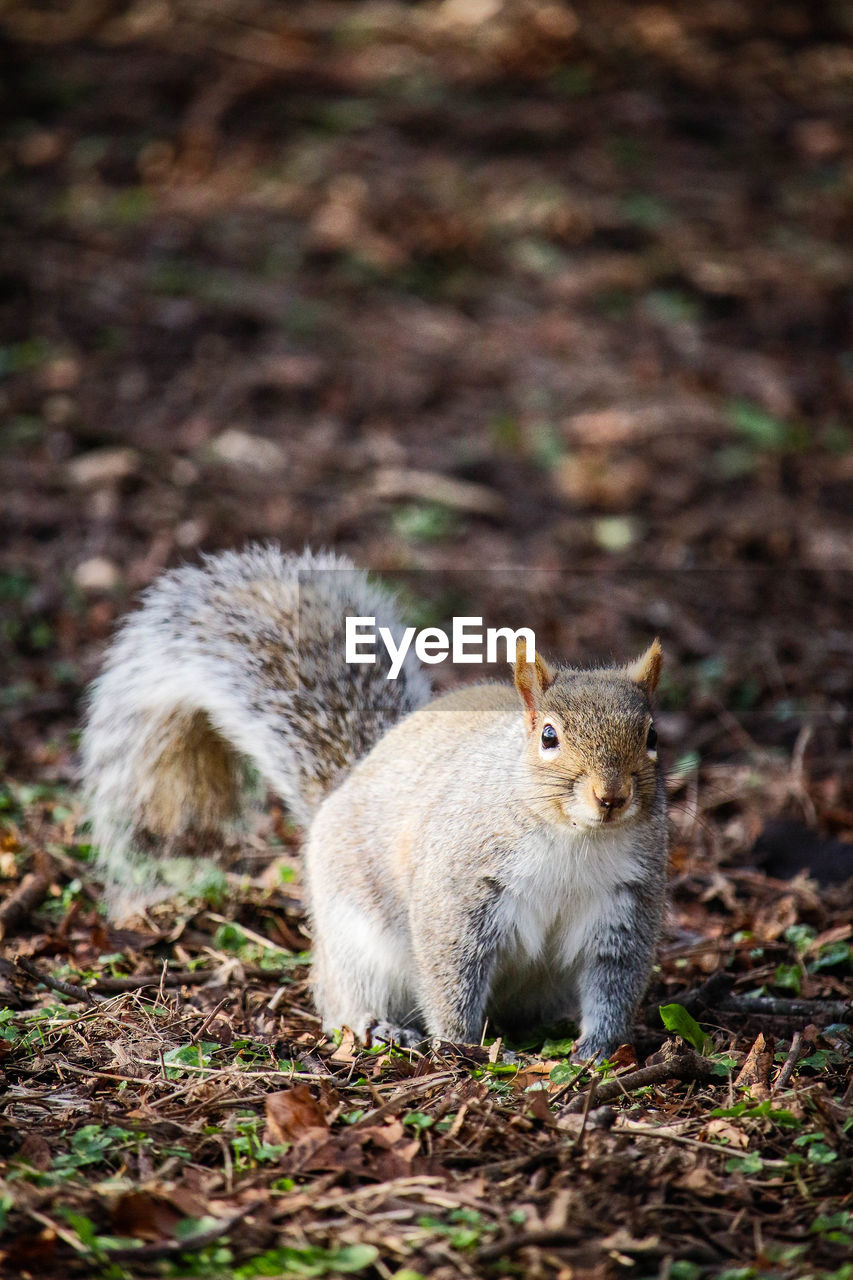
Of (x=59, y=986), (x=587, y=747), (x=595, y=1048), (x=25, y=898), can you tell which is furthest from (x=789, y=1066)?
(x=25, y=898)

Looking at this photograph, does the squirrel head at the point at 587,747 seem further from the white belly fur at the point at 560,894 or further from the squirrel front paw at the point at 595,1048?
the squirrel front paw at the point at 595,1048

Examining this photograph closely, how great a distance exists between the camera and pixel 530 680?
3.10m

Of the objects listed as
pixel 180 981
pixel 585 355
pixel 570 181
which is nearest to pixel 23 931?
pixel 180 981

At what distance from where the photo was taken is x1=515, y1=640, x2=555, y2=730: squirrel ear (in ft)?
10.1

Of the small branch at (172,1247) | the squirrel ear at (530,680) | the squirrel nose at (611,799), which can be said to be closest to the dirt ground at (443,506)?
the small branch at (172,1247)

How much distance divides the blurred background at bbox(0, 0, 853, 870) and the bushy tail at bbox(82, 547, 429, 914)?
3.27 feet

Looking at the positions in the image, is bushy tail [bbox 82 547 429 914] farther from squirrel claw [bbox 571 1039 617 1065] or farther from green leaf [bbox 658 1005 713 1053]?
green leaf [bbox 658 1005 713 1053]

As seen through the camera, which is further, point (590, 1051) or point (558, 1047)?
point (558, 1047)

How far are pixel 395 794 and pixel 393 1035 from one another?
0.62 meters

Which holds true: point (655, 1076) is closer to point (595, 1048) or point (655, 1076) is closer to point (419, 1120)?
point (595, 1048)

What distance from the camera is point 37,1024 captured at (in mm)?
3188

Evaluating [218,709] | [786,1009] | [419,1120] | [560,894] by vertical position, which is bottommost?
[786,1009]

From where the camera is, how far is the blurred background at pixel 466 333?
18.9ft

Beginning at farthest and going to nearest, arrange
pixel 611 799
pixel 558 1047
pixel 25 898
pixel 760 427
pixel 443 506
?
pixel 760 427, pixel 443 506, pixel 25 898, pixel 558 1047, pixel 611 799
